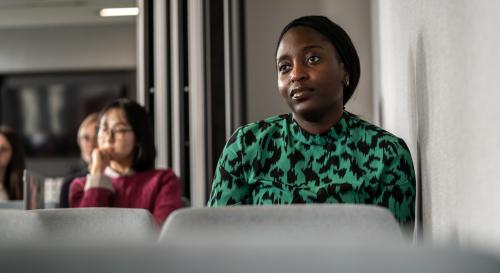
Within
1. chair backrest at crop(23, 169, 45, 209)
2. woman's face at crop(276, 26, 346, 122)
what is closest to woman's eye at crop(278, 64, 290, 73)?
woman's face at crop(276, 26, 346, 122)

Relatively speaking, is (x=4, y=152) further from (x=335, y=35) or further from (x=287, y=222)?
(x=287, y=222)

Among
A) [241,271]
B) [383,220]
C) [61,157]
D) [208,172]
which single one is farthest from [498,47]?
[61,157]

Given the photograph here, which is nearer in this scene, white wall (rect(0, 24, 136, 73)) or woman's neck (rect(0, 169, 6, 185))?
woman's neck (rect(0, 169, 6, 185))

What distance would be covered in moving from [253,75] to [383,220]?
9.92 ft

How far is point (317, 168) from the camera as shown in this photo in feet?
5.61

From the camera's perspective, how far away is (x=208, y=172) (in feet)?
12.7

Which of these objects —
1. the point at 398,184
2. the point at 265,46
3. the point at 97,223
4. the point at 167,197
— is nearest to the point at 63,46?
the point at 265,46

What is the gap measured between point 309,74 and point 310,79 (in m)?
0.01

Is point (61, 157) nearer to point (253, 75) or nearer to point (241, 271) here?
point (253, 75)

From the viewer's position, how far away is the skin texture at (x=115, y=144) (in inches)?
116

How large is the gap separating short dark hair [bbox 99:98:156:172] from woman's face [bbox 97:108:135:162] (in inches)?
0.7

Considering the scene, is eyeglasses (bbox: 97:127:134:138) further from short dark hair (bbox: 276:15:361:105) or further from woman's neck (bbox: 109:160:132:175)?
short dark hair (bbox: 276:15:361:105)

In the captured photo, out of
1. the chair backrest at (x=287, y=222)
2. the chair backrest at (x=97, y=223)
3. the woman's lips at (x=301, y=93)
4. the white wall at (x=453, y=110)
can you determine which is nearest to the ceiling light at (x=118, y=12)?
the white wall at (x=453, y=110)

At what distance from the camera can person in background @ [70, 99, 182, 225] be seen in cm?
283
